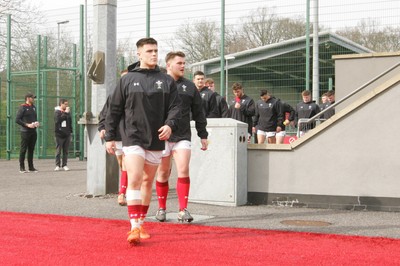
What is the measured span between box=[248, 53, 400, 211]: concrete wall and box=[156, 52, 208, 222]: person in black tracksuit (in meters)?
2.28

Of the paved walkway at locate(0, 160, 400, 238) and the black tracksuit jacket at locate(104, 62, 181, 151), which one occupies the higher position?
the black tracksuit jacket at locate(104, 62, 181, 151)

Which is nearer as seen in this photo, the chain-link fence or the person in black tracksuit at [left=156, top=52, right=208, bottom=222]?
the person in black tracksuit at [left=156, top=52, right=208, bottom=222]

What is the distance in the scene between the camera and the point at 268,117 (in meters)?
15.7

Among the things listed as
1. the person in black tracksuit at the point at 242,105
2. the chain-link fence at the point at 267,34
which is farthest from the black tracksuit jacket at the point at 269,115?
the person in black tracksuit at the point at 242,105

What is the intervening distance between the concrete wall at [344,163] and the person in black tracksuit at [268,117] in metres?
5.57

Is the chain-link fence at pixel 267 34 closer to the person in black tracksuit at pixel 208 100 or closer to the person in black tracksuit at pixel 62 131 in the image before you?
the person in black tracksuit at pixel 62 131

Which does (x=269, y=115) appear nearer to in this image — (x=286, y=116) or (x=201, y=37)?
(x=286, y=116)

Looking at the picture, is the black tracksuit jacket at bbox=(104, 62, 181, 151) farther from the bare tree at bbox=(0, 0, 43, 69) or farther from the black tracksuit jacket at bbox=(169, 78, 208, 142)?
the bare tree at bbox=(0, 0, 43, 69)

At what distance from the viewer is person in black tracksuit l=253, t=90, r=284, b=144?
1536cm

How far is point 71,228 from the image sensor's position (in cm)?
723

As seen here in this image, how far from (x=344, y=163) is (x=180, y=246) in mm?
3928

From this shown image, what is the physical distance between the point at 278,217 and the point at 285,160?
149 centimetres

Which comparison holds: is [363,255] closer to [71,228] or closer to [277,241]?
[277,241]

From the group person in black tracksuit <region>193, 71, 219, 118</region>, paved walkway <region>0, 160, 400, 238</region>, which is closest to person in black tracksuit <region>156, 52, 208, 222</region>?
paved walkway <region>0, 160, 400, 238</region>
